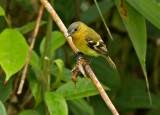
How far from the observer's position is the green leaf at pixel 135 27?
1894 millimetres

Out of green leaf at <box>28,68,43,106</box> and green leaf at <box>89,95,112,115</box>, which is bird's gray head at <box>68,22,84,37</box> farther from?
green leaf at <box>89,95,112,115</box>

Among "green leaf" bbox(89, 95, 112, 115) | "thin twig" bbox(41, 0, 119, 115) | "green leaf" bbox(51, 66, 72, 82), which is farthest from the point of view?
"green leaf" bbox(89, 95, 112, 115)

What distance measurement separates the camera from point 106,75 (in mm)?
3264

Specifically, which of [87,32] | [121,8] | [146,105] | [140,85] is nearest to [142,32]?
[121,8]

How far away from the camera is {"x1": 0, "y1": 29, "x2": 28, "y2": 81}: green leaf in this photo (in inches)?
66.6

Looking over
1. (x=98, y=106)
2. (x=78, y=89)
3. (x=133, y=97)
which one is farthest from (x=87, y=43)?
(x=133, y=97)

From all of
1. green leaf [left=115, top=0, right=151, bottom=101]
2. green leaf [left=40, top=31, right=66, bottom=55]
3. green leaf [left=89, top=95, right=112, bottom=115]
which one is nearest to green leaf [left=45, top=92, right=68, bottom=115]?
green leaf [left=40, top=31, right=66, bottom=55]

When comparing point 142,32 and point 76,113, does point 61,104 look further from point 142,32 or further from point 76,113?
point 76,113

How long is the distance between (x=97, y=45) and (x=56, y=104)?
771mm

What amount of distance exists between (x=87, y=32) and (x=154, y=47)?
185cm

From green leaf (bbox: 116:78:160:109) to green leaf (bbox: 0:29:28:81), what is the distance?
71.0 inches

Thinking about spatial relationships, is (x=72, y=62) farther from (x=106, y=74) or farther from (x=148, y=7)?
(x=148, y=7)

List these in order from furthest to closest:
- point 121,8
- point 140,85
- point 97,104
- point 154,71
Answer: point 154,71
point 140,85
point 97,104
point 121,8

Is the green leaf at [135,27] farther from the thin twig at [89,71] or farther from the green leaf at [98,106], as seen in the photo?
the green leaf at [98,106]
